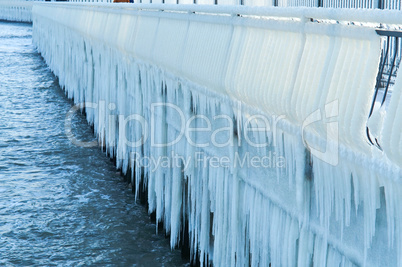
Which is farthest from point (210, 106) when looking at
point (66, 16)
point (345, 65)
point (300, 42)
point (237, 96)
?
point (66, 16)

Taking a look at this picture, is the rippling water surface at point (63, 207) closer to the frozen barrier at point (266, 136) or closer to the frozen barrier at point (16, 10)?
the frozen barrier at point (266, 136)

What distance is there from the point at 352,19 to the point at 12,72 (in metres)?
29.7

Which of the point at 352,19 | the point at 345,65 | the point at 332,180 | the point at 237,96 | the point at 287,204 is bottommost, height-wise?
the point at 287,204

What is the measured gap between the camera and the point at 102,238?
9.81m

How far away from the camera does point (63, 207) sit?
1134 cm

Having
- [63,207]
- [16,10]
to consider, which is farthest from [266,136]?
[16,10]

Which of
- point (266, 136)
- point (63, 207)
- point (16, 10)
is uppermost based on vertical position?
point (16, 10)

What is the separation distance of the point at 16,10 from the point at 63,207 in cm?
7001

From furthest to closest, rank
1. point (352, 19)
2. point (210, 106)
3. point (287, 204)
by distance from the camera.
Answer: point (210, 106) → point (287, 204) → point (352, 19)

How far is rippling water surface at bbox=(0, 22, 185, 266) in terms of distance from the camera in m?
9.23

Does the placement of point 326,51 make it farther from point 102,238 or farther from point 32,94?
point 32,94

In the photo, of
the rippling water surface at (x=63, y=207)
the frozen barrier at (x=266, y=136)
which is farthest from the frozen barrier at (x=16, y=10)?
the frozen barrier at (x=266, y=136)

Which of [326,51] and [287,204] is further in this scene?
[287,204]

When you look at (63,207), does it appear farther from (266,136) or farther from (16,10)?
(16,10)
